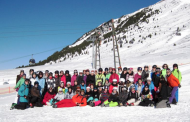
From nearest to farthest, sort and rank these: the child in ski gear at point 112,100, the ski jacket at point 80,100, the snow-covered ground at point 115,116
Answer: the snow-covered ground at point 115,116
the child in ski gear at point 112,100
the ski jacket at point 80,100

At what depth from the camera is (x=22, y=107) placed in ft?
27.5

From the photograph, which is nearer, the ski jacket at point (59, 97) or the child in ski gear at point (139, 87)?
the child in ski gear at point (139, 87)

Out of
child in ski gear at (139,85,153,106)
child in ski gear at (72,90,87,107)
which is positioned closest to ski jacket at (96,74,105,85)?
child in ski gear at (72,90,87,107)

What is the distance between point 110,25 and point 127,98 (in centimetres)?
1683

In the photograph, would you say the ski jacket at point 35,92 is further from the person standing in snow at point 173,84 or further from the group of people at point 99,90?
the person standing in snow at point 173,84

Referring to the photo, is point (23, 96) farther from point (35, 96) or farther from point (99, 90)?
point (99, 90)

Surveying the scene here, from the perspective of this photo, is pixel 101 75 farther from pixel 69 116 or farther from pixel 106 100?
pixel 69 116

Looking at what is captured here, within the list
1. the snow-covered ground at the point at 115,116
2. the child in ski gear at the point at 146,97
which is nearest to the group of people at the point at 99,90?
the child in ski gear at the point at 146,97

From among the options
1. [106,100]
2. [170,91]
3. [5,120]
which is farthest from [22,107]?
[170,91]

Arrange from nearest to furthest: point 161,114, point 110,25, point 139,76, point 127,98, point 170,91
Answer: point 161,114 < point 170,91 < point 127,98 < point 139,76 < point 110,25

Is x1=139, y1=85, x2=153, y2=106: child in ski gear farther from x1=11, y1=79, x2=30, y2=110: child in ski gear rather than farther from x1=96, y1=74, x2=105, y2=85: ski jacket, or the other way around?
x1=11, y1=79, x2=30, y2=110: child in ski gear

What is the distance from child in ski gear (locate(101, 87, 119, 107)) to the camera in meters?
8.39

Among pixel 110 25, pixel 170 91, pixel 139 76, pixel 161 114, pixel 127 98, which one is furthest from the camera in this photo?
pixel 110 25

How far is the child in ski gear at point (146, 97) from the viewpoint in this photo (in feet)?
26.5
